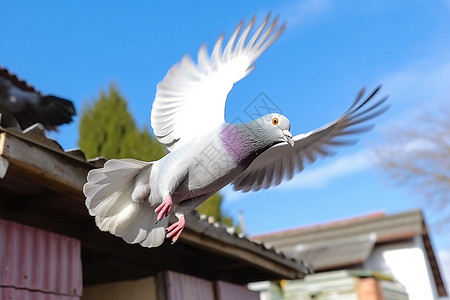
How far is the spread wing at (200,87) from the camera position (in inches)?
88.7

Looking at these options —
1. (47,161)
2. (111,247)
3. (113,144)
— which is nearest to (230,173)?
(47,161)

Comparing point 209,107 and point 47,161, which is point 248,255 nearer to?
point 47,161

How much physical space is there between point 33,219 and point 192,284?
2.11 metres

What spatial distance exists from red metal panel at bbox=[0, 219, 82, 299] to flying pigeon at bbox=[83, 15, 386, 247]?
190cm

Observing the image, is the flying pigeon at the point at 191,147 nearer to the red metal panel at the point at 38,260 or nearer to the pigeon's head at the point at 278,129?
the pigeon's head at the point at 278,129

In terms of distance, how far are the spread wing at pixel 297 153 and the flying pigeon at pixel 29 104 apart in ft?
15.6

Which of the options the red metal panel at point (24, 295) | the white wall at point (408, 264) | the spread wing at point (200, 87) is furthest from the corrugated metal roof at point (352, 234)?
the spread wing at point (200, 87)

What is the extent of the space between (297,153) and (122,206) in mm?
987

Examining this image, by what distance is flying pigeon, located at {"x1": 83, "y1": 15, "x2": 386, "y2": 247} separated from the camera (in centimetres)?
196

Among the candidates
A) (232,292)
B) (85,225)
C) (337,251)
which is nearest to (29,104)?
(85,225)

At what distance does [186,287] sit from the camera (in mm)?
5656

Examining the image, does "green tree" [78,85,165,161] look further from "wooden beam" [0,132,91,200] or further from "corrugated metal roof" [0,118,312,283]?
"wooden beam" [0,132,91,200]

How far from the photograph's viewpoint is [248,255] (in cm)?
581

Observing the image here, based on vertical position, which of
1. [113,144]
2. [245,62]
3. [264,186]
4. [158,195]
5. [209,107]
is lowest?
[158,195]
